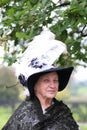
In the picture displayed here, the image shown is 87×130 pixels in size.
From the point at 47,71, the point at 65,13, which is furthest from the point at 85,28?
the point at 47,71

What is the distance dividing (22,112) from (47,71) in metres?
0.37

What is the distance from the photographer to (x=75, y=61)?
7.45 meters

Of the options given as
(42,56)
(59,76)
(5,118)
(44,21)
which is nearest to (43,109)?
(59,76)

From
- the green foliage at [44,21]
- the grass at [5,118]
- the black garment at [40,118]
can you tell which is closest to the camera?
the black garment at [40,118]

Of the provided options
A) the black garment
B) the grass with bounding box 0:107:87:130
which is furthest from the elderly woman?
the grass with bounding box 0:107:87:130

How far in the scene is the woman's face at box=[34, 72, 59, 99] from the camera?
4.36 metres

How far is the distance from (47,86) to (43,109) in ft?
0.59

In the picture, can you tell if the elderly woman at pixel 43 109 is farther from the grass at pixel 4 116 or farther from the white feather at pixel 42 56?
the grass at pixel 4 116

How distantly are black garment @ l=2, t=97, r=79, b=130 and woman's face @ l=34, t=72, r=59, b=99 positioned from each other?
0.09 m

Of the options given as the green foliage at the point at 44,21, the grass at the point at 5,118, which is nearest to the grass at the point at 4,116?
the grass at the point at 5,118

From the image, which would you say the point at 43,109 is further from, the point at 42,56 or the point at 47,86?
the point at 42,56

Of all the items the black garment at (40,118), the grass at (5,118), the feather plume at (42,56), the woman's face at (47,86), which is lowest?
the grass at (5,118)

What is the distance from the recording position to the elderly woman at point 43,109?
436cm

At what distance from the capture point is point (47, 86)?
436 cm
